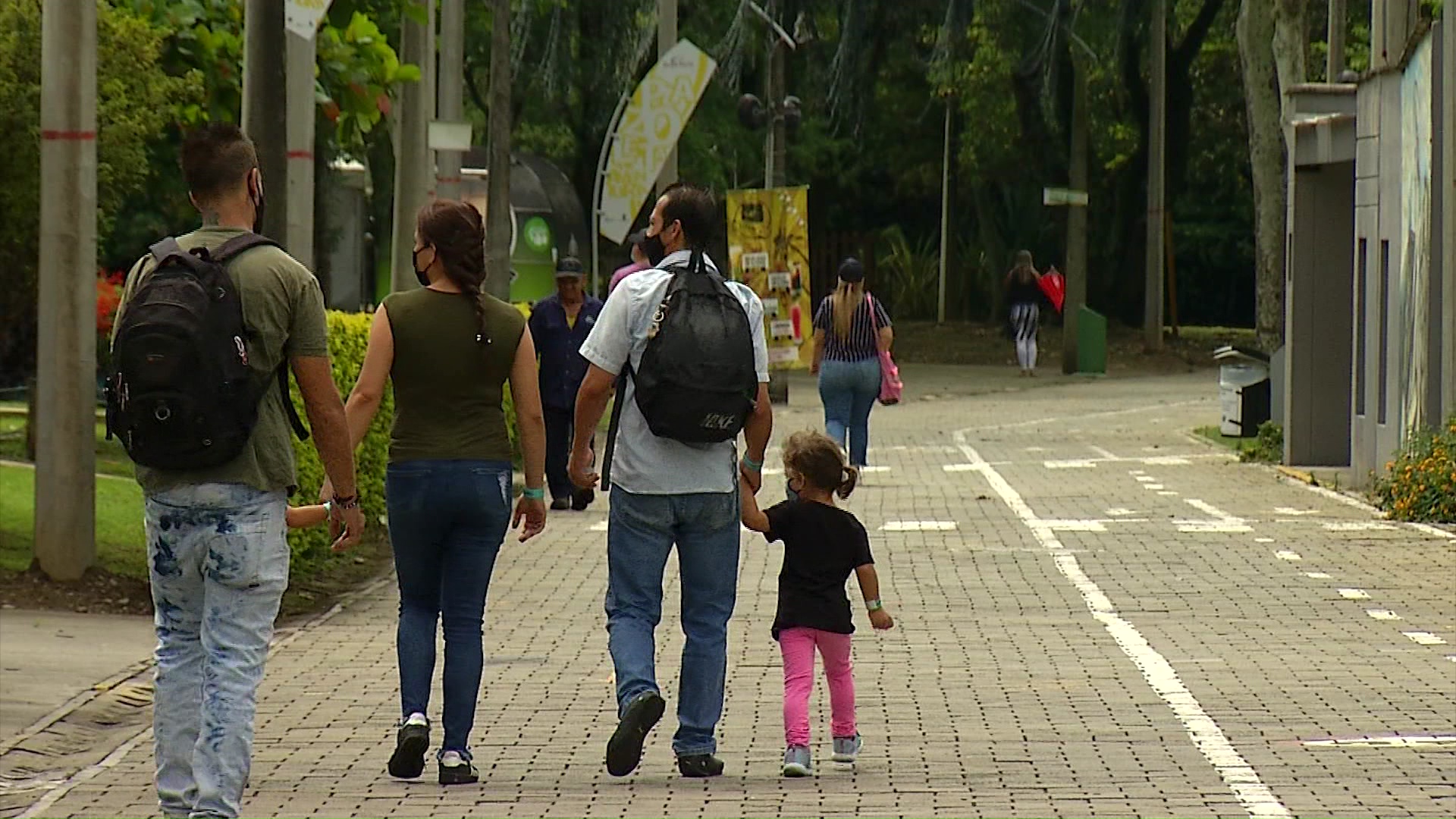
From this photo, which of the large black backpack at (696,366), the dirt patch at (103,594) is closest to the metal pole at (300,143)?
the dirt patch at (103,594)

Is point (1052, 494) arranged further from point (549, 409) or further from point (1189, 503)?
point (549, 409)

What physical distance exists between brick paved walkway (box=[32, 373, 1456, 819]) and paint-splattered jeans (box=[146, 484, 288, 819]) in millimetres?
919

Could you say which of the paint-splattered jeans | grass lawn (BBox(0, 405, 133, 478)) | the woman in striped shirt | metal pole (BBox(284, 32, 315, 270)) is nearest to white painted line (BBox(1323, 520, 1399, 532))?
the woman in striped shirt

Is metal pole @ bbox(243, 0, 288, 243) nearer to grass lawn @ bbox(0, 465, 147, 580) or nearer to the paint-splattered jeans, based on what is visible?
grass lawn @ bbox(0, 465, 147, 580)

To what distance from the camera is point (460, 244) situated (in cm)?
793

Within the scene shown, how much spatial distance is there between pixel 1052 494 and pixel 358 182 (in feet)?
61.1

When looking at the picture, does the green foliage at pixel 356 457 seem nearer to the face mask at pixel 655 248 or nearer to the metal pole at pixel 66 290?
the metal pole at pixel 66 290

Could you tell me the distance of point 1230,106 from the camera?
177 ft

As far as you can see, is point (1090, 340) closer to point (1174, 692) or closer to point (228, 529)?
point (1174, 692)

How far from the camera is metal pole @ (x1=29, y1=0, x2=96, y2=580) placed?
1276cm

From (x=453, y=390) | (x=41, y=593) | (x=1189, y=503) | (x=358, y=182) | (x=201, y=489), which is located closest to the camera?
(x=201, y=489)

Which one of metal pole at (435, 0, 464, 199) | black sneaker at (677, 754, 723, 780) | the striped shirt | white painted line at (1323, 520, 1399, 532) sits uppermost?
metal pole at (435, 0, 464, 199)

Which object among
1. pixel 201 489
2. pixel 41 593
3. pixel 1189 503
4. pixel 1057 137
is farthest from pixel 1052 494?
pixel 1057 137

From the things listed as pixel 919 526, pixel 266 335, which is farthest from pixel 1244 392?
pixel 266 335
